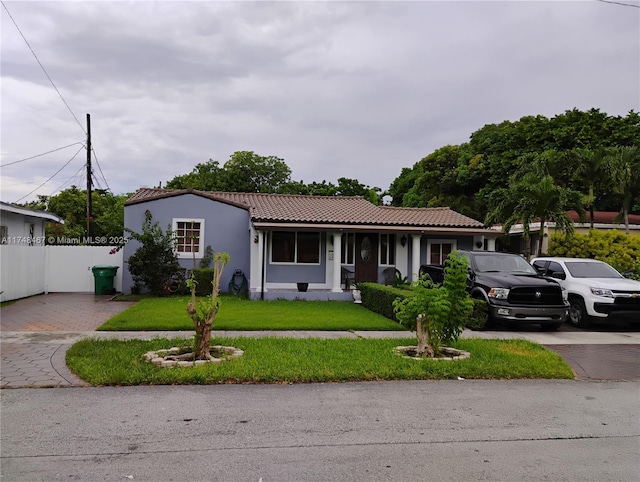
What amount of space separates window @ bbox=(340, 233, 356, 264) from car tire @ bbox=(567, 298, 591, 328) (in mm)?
7896

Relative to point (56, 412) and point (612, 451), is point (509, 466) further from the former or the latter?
point (56, 412)

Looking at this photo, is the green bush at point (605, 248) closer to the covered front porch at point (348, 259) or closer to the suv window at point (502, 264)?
the covered front porch at point (348, 259)

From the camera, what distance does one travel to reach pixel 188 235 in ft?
62.9

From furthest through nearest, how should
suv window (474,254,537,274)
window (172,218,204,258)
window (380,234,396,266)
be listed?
window (380,234,396,266) < window (172,218,204,258) < suv window (474,254,537,274)

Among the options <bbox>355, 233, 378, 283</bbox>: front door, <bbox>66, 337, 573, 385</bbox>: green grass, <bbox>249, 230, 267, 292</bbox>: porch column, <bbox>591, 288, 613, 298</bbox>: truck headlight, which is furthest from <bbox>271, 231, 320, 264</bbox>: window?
<bbox>591, 288, 613, 298</bbox>: truck headlight

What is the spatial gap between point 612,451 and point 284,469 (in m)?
3.09

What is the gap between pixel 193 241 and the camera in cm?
1905

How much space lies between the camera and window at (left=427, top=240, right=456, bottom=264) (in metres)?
19.7

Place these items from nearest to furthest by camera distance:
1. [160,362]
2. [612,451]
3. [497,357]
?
[612,451]
[160,362]
[497,357]

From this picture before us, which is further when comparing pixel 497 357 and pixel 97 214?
pixel 97 214

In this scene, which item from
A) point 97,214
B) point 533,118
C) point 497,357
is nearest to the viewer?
point 497,357

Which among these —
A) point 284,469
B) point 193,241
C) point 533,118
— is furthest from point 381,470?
point 533,118

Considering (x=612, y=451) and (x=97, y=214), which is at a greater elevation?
(x=97, y=214)

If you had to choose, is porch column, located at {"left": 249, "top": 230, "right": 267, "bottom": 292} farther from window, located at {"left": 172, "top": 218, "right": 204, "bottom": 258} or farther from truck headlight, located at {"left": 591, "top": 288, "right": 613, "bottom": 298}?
truck headlight, located at {"left": 591, "top": 288, "right": 613, "bottom": 298}
